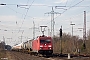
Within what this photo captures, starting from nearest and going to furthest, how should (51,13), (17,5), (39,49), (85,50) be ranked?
(17,5) → (39,49) → (51,13) → (85,50)

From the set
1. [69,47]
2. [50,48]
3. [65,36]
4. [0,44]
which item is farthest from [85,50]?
[0,44]

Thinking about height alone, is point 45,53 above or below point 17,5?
below

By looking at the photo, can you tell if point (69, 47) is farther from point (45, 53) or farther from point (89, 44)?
point (45, 53)

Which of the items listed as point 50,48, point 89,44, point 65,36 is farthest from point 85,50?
point 65,36

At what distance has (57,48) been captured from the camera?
291 feet

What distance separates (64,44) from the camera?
303ft

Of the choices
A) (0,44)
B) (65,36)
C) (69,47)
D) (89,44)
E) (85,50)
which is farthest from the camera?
(0,44)

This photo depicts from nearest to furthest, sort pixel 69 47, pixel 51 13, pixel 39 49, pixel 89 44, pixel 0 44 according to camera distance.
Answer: pixel 39 49 → pixel 51 13 → pixel 89 44 → pixel 69 47 → pixel 0 44

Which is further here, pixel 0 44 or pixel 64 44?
pixel 0 44

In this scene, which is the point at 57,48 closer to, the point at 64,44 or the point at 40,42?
the point at 64,44

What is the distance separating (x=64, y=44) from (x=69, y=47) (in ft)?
17.8

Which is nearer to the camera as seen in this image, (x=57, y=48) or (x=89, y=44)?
(x=89, y=44)

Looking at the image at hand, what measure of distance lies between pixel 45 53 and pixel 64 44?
1970 inches

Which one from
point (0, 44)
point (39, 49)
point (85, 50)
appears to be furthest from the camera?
point (0, 44)
